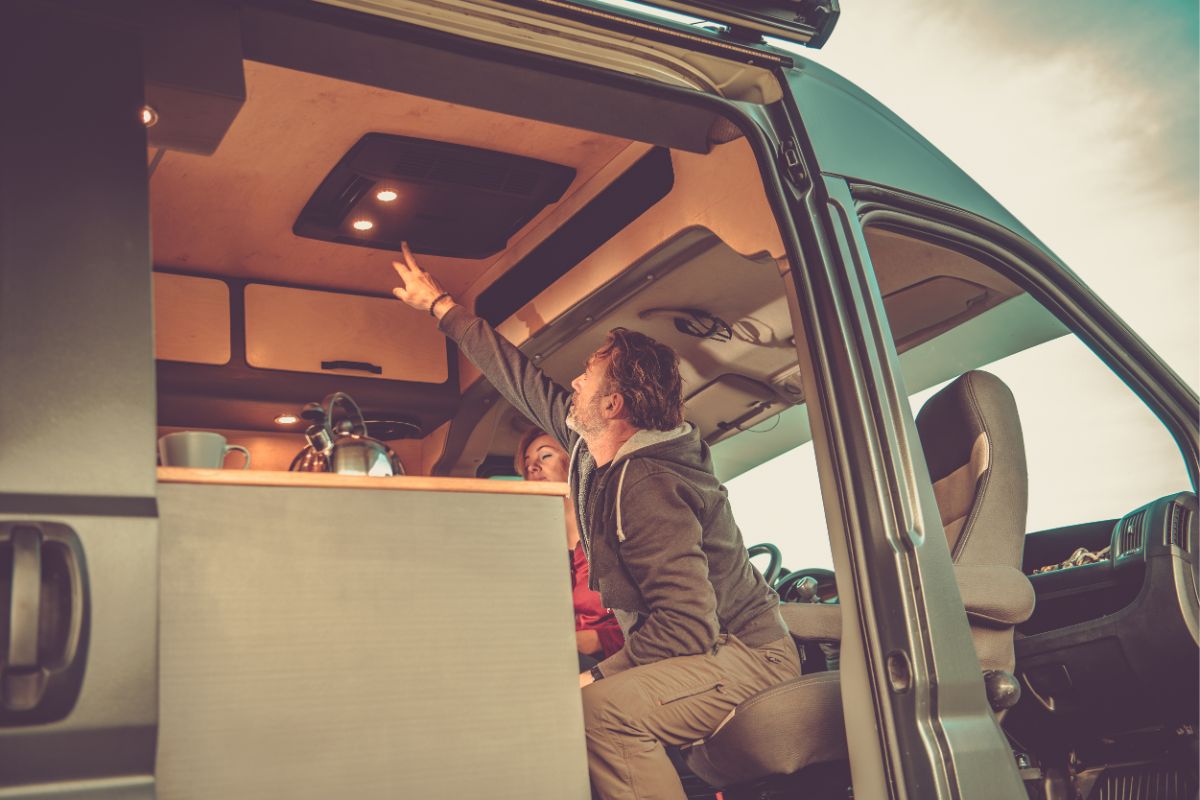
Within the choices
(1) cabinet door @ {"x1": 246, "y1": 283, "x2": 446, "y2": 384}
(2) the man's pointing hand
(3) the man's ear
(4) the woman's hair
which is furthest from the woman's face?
(3) the man's ear

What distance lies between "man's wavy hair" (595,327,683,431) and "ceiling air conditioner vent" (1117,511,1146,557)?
3.62ft

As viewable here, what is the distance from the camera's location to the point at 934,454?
2936 millimetres

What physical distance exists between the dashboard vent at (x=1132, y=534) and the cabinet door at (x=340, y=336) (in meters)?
2.37

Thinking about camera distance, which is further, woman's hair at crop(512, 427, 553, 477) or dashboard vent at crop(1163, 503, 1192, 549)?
woman's hair at crop(512, 427, 553, 477)

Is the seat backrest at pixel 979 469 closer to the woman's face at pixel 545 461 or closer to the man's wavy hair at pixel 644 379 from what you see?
the man's wavy hair at pixel 644 379

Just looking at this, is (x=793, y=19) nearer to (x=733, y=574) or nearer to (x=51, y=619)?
(x=733, y=574)

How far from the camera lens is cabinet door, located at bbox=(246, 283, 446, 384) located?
3945mm

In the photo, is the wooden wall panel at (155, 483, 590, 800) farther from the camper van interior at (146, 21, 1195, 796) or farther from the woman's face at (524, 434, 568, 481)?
the woman's face at (524, 434, 568, 481)

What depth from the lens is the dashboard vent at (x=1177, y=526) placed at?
2.66 meters

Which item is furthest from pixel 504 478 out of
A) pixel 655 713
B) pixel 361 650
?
pixel 361 650

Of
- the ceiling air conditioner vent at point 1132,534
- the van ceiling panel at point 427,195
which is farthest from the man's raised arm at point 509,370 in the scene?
the ceiling air conditioner vent at point 1132,534

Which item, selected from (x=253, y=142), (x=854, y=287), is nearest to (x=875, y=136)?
(x=854, y=287)

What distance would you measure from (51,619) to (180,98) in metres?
0.87

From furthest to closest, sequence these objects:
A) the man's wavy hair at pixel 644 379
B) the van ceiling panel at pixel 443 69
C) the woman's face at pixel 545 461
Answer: the woman's face at pixel 545 461, the man's wavy hair at pixel 644 379, the van ceiling panel at pixel 443 69
